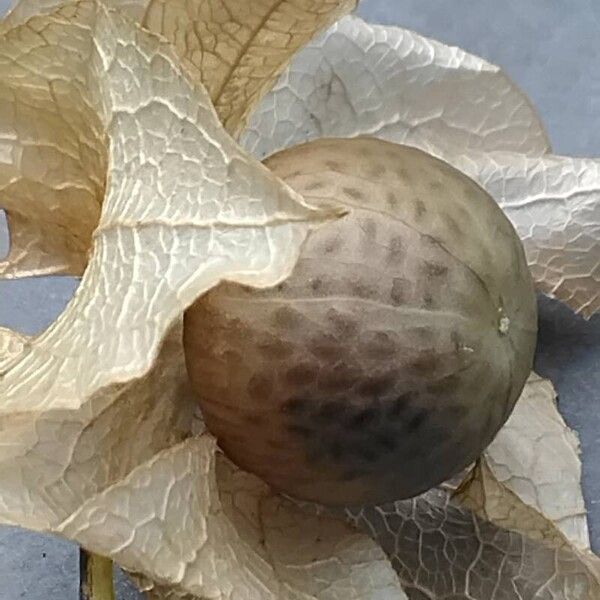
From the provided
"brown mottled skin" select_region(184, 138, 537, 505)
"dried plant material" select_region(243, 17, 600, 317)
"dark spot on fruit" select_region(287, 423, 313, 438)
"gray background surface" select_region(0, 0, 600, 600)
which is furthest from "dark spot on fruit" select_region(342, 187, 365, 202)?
"gray background surface" select_region(0, 0, 600, 600)

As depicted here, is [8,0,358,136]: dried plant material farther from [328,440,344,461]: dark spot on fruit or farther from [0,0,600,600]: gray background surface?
[0,0,600,600]: gray background surface

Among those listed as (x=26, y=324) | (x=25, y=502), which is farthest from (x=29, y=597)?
(x=25, y=502)

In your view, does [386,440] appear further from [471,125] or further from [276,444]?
[471,125]

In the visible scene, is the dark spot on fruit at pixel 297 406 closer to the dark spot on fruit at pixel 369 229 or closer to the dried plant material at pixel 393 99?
the dark spot on fruit at pixel 369 229

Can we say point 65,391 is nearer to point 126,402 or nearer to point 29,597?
point 126,402

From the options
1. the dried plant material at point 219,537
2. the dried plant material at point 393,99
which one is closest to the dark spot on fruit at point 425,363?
the dried plant material at point 219,537

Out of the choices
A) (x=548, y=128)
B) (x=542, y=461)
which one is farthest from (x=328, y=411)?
(x=548, y=128)
